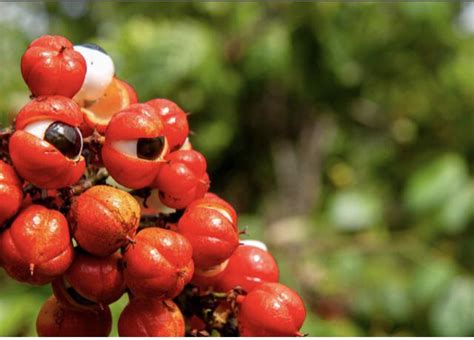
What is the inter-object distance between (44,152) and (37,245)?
0.44 ft

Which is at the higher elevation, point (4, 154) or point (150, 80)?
point (4, 154)

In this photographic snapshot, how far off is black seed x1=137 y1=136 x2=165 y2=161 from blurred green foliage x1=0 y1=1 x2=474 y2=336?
1.37 m

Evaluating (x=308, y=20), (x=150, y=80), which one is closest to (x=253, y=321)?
(x=150, y=80)

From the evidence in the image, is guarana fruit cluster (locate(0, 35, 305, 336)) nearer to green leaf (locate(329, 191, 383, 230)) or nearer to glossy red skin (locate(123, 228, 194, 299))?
glossy red skin (locate(123, 228, 194, 299))

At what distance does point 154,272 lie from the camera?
1070 mm

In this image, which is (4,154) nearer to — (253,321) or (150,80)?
(253,321)

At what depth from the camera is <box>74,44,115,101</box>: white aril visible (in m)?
1.25

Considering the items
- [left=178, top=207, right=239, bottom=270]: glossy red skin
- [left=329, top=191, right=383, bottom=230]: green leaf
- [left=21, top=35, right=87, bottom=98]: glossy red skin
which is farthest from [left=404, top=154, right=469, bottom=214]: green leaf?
→ [left=21, top=35, right=87, bottom=98]: glossy red skin

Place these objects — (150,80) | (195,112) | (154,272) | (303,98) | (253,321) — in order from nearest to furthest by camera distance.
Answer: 1. (154,272)
2. (253,321)
3. (150,80)
4. (195,112)
5. (303,98)

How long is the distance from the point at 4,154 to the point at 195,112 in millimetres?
3652

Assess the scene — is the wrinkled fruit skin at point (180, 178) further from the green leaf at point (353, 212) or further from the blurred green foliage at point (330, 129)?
the green leaf at point (353, 212)

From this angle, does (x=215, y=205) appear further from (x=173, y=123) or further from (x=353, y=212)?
(x=353, y=212)

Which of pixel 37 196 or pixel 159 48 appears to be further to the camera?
pixel 159 48

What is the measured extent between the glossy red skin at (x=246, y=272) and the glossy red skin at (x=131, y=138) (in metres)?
0.22
